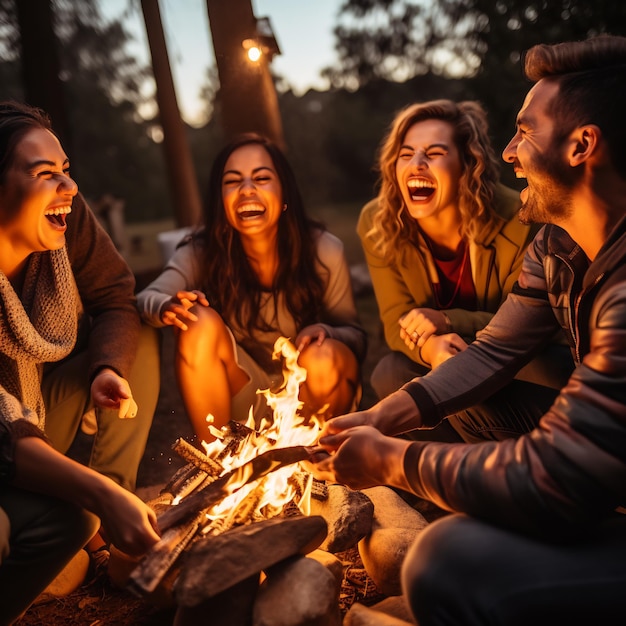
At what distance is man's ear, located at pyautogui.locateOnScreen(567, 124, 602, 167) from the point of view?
2.07 metres

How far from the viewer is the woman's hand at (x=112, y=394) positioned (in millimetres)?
2928

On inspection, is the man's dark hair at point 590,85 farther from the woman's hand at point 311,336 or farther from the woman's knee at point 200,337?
the woman's knee at point 200,337

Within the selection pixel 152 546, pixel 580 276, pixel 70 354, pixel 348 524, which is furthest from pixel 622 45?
pixel 70 354

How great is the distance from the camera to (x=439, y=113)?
360 cm

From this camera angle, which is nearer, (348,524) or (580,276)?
(580,276)

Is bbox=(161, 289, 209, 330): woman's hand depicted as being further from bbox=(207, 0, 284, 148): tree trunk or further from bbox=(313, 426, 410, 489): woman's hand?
bbox=(207, 0, 284, 148): tree trunk

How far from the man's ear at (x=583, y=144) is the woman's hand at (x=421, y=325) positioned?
1317 millimetres

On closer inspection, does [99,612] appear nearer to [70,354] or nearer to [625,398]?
[70,354]

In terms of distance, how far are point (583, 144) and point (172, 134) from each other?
7305mm

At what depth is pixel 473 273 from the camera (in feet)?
11.7

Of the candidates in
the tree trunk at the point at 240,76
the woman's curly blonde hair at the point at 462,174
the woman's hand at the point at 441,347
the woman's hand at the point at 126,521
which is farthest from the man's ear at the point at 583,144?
the tree trunk at the point at 240,76

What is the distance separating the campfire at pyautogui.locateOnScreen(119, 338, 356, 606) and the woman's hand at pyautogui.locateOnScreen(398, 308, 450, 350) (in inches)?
22.8

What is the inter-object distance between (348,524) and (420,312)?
120cm

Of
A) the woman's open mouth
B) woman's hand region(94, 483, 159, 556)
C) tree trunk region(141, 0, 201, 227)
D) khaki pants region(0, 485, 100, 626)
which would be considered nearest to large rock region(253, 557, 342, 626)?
woman's hand region(94, 483, 159, 556)
